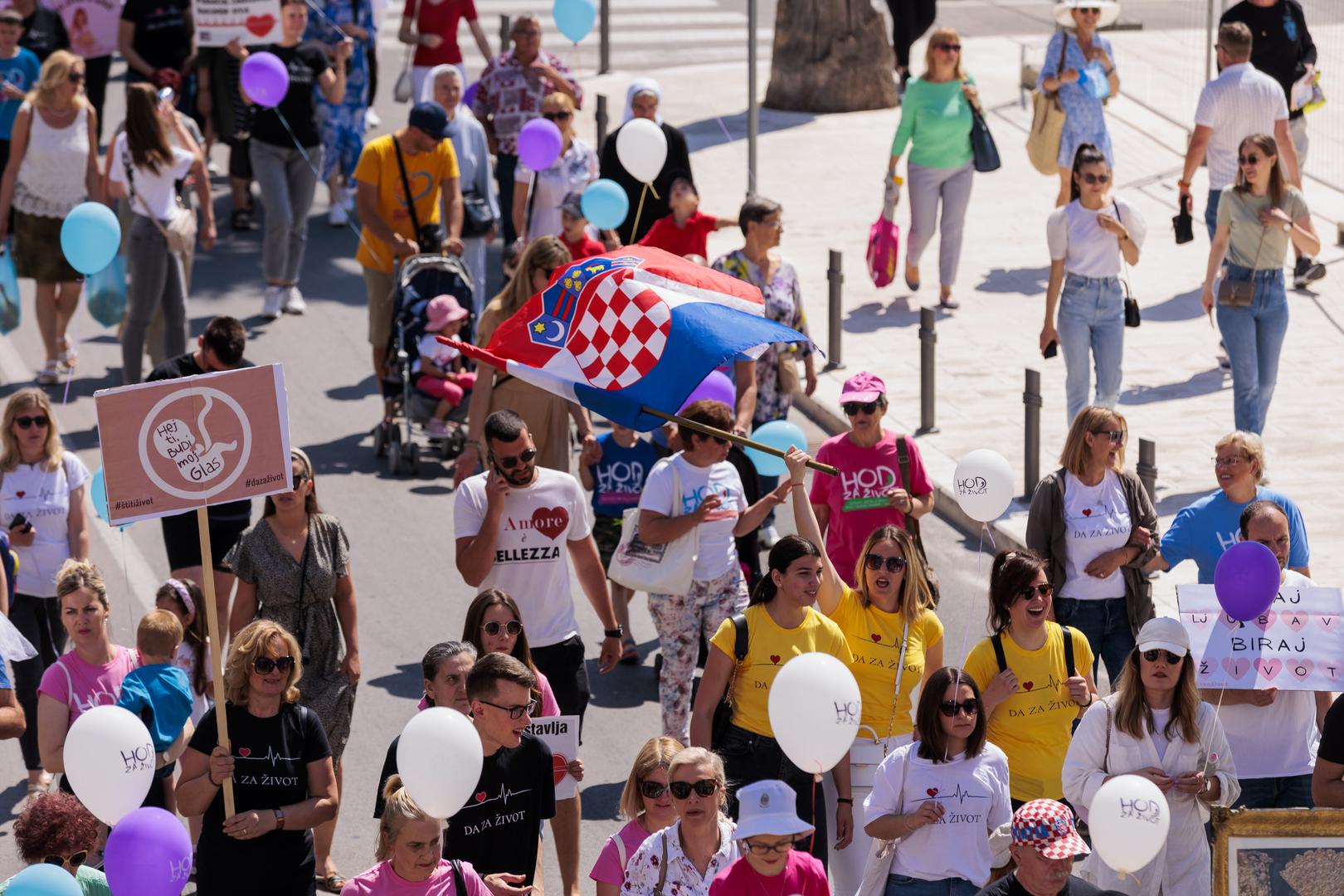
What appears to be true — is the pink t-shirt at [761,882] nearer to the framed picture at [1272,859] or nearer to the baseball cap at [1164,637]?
the framed picture at [1272,859]

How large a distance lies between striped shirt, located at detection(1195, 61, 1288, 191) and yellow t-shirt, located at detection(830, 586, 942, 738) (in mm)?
7011

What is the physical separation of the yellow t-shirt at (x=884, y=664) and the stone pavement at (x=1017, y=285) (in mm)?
3414

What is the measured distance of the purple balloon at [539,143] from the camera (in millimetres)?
15430

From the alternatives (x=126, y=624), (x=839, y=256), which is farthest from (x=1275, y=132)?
(x=126, y=624)

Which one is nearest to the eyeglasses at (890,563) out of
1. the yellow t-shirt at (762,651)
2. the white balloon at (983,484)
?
the yellow t-shirt at (762,651)

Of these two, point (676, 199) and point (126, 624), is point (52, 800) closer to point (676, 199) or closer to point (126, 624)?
point (126, 624)

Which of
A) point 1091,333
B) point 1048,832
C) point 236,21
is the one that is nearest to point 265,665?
point 1048,832

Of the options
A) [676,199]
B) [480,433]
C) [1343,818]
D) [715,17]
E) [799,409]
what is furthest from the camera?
[715,17]

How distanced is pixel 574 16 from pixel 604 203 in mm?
4072

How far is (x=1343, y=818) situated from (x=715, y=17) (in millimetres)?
20833

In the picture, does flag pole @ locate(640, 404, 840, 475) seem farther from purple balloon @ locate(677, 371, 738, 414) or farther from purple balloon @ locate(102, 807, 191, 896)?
purple balloon @ locate(102, 807, 191, 896)

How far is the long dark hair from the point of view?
858cm

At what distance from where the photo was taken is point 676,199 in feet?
45.9

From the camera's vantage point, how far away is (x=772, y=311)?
12.8 meters
